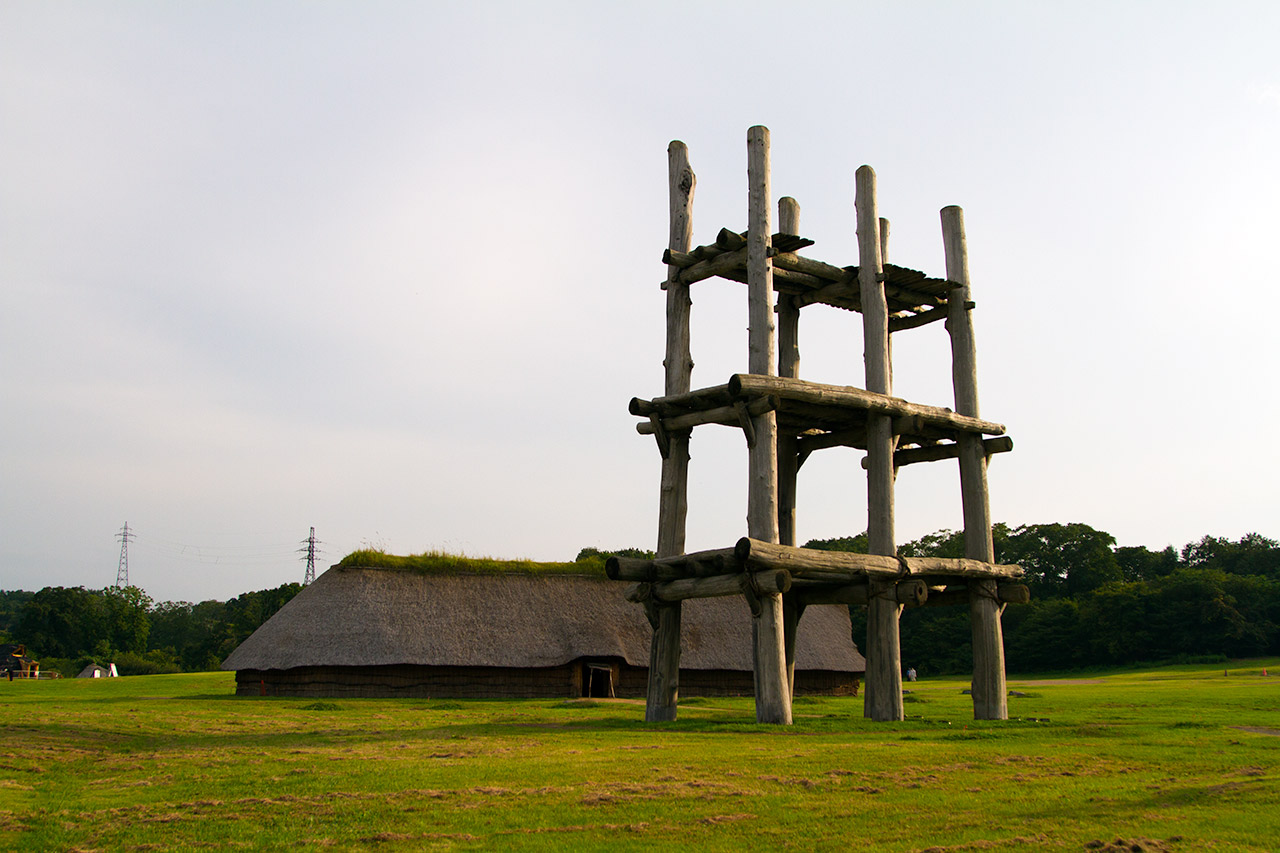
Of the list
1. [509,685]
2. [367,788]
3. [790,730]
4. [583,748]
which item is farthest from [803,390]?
[509,685]

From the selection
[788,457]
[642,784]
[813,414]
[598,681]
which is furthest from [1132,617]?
[642,784]

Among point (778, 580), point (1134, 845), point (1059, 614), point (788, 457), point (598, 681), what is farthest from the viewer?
point (1059, 614)

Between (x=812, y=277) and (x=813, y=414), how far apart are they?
3.44 m

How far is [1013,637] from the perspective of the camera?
63188 mm

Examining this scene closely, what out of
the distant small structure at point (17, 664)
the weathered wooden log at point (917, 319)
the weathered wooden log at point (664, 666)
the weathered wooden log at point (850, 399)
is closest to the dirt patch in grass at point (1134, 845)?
the weathered wooden log at point (850, 399)

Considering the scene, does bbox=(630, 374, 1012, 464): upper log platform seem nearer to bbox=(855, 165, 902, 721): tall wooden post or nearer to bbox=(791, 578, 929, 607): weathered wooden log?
bbox=(855, 165, 902, 721): tall wooden post

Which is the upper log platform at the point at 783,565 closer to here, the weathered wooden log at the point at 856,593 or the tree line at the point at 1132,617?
the weathered wooden log at the point at 856,593

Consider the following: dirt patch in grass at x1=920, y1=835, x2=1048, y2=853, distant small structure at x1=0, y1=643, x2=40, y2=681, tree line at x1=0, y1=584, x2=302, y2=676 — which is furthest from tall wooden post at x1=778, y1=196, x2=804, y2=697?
tree line at x1=0, y1=584, x2=302, y2=676

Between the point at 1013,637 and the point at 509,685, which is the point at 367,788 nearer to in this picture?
the point at 509,685

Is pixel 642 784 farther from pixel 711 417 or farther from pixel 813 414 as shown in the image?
pixel 813 414

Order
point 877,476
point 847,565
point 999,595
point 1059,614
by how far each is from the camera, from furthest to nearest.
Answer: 1. point 1059,614
2. point 999,595
3. point 877,476
4. point 847,565

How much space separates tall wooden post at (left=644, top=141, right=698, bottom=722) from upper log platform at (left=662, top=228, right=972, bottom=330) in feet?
1.80

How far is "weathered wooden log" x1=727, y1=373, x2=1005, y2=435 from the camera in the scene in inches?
709

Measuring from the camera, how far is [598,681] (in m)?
33.6
